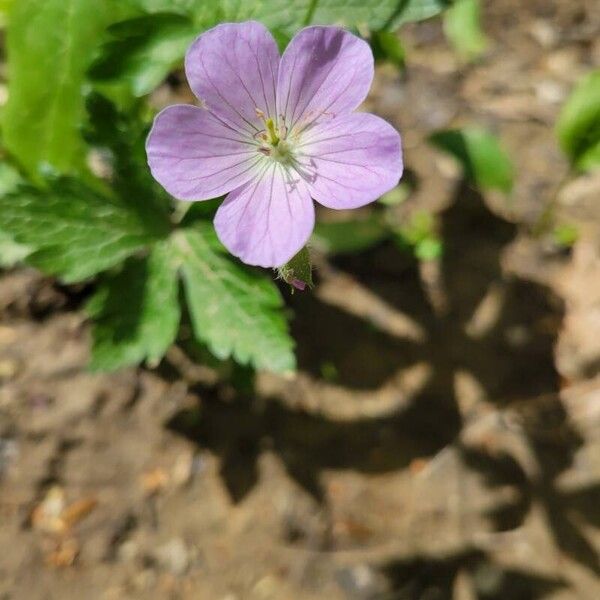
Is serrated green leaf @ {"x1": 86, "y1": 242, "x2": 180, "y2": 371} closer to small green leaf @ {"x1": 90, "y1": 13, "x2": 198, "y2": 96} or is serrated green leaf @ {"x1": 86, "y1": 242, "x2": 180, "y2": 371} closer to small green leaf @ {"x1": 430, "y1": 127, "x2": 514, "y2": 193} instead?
small green leaf @ {"x1": 90, "y1": 13, "x2": 198, "y2": 96}

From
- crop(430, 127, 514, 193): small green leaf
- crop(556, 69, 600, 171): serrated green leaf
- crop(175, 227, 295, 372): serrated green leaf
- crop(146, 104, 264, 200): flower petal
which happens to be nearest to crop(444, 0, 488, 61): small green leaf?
crop(430, 127, 514, 193): small green leaf

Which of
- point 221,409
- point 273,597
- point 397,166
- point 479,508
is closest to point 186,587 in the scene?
point 273,597

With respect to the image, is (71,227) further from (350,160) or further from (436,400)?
(436,400)

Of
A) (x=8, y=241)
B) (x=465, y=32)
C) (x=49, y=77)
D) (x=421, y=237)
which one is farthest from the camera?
(x=465, y=32)

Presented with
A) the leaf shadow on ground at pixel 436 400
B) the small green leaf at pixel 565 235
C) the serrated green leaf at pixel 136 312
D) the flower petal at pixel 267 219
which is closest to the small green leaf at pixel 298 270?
the flower petal at pixel 267 219

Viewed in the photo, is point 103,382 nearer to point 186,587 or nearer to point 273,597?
point 186,587

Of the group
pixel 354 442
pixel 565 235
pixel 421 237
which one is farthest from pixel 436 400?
pixel 565 235

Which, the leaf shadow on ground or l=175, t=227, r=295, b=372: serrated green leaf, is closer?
l=175, t=227, r=295, b=372: serrated green leaf
